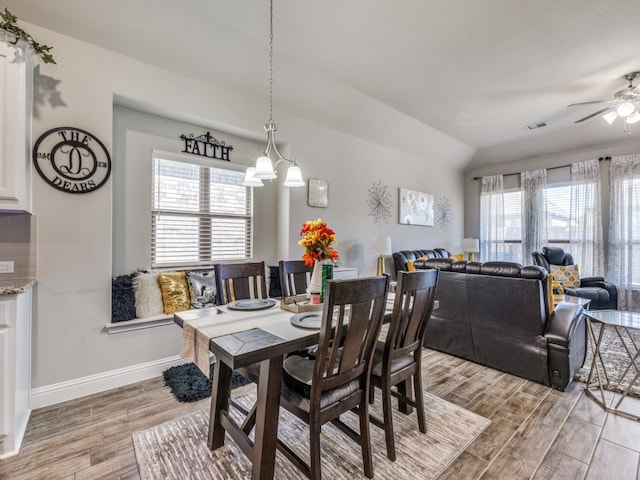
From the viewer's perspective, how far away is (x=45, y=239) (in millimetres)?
2283

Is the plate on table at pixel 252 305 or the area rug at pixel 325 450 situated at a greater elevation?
the plate on table at pixel 252 305

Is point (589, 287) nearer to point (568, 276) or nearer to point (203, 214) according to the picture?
point (568, 276)

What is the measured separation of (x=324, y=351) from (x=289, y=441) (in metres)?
0.96

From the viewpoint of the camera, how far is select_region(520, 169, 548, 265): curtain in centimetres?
597

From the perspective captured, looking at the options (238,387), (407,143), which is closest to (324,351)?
(238,387)

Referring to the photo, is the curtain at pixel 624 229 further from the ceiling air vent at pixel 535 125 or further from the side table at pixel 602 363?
the side table at pixel 602 363

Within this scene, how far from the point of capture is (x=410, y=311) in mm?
1801

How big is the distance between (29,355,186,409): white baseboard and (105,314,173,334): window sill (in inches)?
13.8

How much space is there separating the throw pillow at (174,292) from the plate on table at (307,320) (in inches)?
65.2

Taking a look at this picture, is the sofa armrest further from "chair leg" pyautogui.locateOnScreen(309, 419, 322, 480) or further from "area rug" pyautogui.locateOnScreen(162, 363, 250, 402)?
"area rug" pyautogui.locateOnScreen(162, 363, 250, 402)

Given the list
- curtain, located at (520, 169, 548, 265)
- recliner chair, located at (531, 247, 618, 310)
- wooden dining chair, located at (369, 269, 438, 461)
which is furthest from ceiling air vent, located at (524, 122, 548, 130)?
wooden dining chair, located at (369, 269, 438, 461)

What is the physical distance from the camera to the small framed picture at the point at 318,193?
13.3 ft

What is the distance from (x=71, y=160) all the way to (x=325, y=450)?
2897 millimetres

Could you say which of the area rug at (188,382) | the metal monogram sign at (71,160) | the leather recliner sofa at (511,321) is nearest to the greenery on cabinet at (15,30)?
the metal monogram sign at (71,160)
